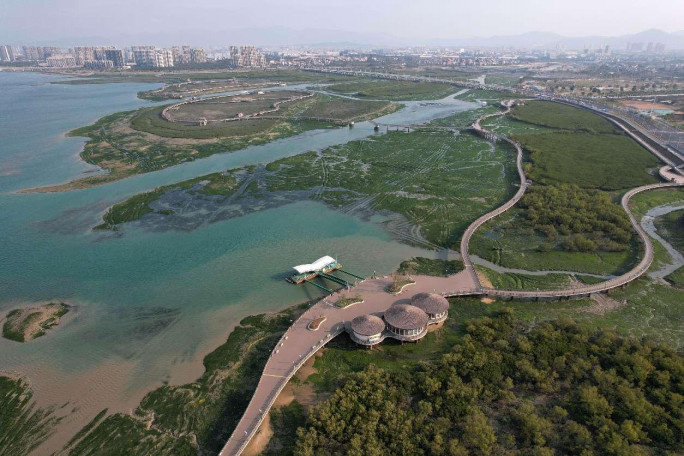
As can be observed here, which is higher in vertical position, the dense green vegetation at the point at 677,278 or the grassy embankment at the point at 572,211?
the grassy embankment at the point at 572,211

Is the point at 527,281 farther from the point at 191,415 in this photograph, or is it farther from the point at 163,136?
the point at 163,136

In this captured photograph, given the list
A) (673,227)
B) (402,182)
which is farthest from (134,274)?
(673,227)

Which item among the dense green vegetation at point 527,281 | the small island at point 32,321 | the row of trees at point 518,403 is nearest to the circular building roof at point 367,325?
the row of trees at point 518,403

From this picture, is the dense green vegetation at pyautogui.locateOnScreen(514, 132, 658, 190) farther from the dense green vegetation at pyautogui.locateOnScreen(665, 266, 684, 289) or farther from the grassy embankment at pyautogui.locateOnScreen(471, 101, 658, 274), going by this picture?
the dense green vegetation at pyautogui.locateOnScreen(665, 266, 684, 289)

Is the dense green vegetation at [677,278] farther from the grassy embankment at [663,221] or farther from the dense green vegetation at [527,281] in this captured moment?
the dense green vegetation at [527,281]

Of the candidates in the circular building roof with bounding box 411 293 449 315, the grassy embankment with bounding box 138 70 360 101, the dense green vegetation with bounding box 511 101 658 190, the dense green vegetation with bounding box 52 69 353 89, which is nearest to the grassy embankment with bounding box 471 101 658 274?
the dense green vegetation with bounding box 511 101 658 190

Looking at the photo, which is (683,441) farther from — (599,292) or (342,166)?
(342,166)
